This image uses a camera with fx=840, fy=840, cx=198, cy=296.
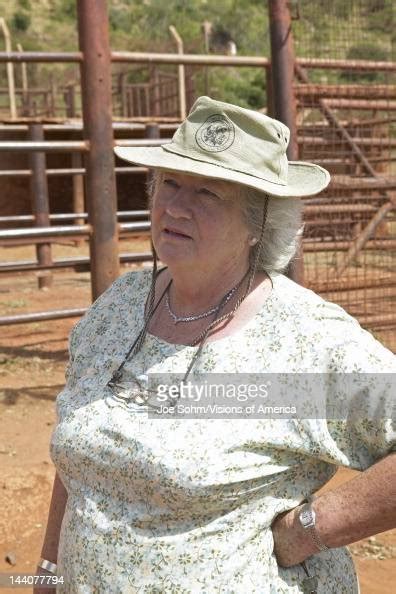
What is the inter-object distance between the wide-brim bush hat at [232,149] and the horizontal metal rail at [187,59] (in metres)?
2.80

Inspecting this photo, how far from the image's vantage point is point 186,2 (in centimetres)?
4366

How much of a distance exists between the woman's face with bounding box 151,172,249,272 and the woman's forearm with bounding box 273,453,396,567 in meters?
0.55

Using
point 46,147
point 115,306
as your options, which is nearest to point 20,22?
point 46,147

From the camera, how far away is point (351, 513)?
161 centimetres

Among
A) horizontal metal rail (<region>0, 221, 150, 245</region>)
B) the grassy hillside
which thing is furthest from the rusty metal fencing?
the grassy hillside

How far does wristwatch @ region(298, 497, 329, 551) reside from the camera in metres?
1.63

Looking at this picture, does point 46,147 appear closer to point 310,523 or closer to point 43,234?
point 43,234

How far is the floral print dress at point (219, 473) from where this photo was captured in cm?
163

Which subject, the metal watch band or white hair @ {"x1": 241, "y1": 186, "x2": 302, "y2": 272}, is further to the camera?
the metal watch band

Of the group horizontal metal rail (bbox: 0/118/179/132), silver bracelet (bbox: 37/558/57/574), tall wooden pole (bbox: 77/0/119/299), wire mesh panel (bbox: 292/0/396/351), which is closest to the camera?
silver bracelet (bbox: 37/558/57/574)

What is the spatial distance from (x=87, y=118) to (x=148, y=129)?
4097 mm

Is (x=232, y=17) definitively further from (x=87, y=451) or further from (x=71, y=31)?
(x=87, y=451)

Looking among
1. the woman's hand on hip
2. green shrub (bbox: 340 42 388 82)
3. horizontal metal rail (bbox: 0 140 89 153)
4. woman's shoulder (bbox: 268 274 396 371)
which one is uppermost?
woman's shoulder (bbox: 268 274 396 371)

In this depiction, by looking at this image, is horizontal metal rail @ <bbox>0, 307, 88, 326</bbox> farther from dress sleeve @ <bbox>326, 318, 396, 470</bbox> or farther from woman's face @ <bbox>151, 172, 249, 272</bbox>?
dress sleeve @ <bbox>326, 318, 396, 470</bbox>
